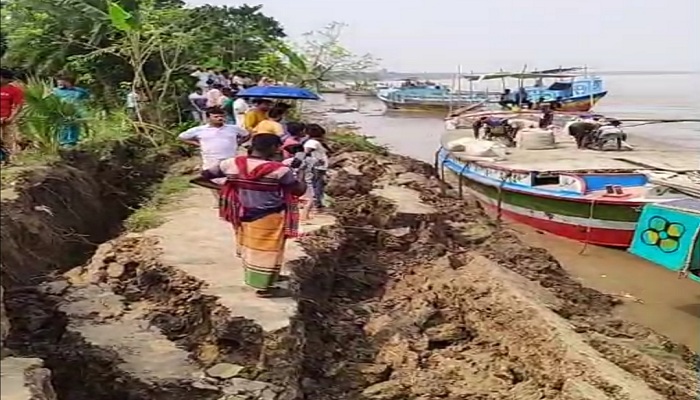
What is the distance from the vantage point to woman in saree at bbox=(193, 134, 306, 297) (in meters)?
5.16

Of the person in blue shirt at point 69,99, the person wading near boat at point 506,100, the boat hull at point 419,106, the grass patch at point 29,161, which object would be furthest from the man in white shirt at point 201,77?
the boat hull at point 419,106

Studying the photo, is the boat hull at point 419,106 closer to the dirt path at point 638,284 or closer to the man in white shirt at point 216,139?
the dirt path at point 638,284

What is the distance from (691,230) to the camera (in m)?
7.59

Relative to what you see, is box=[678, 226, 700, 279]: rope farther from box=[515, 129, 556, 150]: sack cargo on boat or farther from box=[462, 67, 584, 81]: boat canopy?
box=[462, 67, 584, 81]: boat canopy

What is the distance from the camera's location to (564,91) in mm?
27641

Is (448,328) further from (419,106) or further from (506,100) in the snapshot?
(419,106)

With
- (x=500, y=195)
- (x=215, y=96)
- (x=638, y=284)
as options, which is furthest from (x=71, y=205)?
(x=500, y=195)

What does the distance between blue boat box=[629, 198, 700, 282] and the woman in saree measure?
394 centimetres

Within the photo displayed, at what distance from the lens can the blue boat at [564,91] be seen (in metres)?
26.0

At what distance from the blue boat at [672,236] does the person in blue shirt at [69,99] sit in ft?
17.3

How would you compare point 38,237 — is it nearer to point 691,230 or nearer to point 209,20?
point 209,20

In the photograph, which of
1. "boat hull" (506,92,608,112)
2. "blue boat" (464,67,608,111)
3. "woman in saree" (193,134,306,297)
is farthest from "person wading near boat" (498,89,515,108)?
"woman in saree" (193,134,306,297)

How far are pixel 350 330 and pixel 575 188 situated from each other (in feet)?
21.2

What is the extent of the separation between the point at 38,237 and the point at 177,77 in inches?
170
